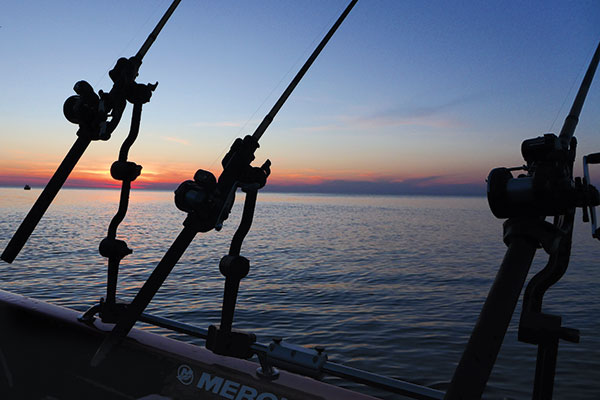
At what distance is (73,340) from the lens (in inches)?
137

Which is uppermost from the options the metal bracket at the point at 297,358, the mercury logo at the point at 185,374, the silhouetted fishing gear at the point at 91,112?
the silhouetted fishing gear at the point at 91,112

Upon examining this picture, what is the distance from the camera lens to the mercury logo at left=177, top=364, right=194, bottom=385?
9.51 feet

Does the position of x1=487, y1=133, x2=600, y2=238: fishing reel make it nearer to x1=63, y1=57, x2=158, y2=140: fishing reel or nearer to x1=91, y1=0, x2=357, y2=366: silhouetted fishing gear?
x1=91, y1=0, x2=357, y2=366: silhouetted fishing gear

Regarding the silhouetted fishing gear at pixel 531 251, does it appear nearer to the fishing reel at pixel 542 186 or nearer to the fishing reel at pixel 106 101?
the fishing reel at pixel 542 186

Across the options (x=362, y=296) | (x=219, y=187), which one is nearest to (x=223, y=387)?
(x=219, y=187)

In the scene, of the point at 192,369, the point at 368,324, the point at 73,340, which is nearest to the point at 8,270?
the point at 368,324

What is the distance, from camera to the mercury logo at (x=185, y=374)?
2898 millimetres

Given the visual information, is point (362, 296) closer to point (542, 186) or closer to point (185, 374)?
point (185, 374)

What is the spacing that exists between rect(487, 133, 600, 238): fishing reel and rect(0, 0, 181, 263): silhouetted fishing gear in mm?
2417

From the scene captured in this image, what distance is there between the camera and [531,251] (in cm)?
97

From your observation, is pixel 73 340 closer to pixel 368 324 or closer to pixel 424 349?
pixel 424 349

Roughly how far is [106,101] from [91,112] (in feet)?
0.37

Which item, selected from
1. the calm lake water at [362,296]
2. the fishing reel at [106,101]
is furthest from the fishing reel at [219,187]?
the calm lake water at [362,296]

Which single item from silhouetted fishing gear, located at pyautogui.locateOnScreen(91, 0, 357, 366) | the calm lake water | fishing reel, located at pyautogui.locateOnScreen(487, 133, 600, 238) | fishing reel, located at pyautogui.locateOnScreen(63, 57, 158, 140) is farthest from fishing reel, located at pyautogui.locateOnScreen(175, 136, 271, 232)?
the calm lake water
